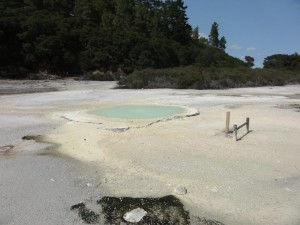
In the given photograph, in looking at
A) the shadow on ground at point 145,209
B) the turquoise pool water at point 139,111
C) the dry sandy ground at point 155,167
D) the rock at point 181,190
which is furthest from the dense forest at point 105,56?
the shadow on ground at point 145,209

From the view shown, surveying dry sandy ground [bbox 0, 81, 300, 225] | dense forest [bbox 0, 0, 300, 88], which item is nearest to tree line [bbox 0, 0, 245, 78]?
dense forest [bbox 0, 0, 300, 88]

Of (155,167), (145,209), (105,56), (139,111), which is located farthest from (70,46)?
(145,209)

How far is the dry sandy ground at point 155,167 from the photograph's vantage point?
5.38 metres

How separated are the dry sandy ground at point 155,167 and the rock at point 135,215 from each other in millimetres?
588

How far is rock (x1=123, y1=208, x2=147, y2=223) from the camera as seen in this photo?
504 cm

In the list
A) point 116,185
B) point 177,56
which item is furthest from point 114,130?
point 177,56

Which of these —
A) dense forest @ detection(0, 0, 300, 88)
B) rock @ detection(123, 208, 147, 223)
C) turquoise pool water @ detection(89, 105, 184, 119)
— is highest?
dense forest @ detection(0, 0, 300, 88)

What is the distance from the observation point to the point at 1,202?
5543mm

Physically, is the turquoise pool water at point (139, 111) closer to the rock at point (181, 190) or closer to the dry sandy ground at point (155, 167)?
the dry sandy ground at point (155, 167)

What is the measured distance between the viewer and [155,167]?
7145 mm

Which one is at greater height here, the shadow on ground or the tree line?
the tree line

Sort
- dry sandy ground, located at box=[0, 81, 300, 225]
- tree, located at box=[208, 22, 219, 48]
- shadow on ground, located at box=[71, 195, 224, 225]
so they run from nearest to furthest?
shadow on ground, located at box=[71, 195, 224, 225] → dry sandy ground, located at box=[0, 81, 300, 225] → tree, located at box=[208, 22, 219, 48]

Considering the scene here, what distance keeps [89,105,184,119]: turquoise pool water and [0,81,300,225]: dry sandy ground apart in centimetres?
112

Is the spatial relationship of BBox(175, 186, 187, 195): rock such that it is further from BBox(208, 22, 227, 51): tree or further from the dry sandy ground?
BBox(208, 22, 227, 51): tree
